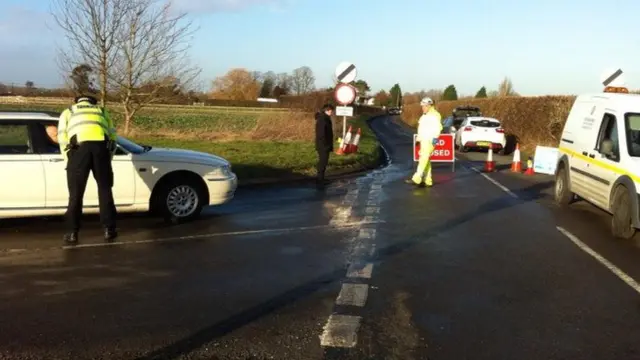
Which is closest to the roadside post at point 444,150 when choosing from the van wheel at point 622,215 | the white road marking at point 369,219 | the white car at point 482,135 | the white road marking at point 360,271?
the white car at point 482,135

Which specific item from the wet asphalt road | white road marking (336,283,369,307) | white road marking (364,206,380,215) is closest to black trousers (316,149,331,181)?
white road marking (364,206,380,215)

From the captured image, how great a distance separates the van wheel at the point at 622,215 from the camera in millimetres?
8094

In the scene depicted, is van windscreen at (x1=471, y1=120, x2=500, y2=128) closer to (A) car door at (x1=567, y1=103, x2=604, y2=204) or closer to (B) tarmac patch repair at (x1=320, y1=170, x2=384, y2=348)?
(A) car door at (x1=567, y1=103, x2=604, y2=204)

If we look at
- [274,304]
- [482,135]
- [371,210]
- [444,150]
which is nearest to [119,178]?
[274,304]

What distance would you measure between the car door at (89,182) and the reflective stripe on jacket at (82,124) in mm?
528

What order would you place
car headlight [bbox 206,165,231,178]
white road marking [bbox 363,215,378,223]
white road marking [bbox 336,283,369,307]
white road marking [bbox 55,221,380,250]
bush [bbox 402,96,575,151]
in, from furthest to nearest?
bush [bbox 402,96,575,151]
white road marking [bbox 363,215,378,223]
car headlight [bbox 206,165,231,178]
white road marking [bbox 55,221,380,250]
white road marking [bbox 336,283,369,307]

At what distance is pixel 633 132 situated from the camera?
28.8ft

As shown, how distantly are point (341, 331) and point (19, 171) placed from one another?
5251mm

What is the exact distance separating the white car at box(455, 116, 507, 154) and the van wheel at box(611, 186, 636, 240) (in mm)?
15586

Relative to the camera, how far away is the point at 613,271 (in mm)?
6617

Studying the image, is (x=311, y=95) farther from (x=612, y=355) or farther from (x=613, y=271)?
(x=612, y=355)

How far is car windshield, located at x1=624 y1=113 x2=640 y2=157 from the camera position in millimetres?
8492

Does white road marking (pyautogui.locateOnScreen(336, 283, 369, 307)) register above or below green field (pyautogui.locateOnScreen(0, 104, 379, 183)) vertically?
below

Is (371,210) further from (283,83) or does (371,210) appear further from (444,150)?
(283,83)
